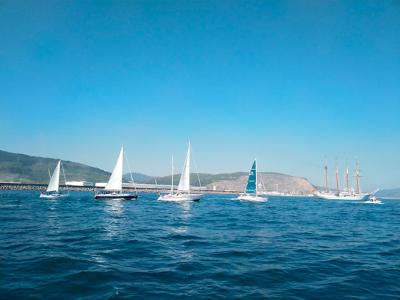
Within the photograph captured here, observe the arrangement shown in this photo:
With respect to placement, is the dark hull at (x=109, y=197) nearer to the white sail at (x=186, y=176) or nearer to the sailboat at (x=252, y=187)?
the white sail at (x=186, y=176)

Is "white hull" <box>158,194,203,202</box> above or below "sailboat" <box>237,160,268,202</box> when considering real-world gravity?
below

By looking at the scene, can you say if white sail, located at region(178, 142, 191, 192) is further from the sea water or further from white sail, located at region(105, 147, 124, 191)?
the sea water

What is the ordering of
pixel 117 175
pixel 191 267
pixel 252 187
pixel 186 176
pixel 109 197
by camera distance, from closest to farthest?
pixel 191 267, pixel 186 176, pixel 109 197, pixel 117 175, pixel 252 187

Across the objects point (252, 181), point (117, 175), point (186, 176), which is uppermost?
point (117, 175)

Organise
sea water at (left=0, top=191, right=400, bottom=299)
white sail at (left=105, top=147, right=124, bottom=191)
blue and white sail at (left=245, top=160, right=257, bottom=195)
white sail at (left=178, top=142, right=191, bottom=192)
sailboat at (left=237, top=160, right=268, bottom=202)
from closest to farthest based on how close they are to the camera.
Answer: sea water at (left=0, top=191, right=400, bottom=299), white sail at (left=178, top=142, right=191, bottom=192), white sail at (left=105, top=147, right=124, bottom=191), blue and white sail at (left=245, top=160, right=257, bottom=195), sailboat at (left=237, top=160, right=268, bottom=202)

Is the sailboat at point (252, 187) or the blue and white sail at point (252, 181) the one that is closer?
the blue and white sail at point (252, 181)

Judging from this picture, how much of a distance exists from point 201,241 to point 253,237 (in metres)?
4.95

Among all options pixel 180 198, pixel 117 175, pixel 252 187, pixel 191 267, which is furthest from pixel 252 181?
pixel 191 267

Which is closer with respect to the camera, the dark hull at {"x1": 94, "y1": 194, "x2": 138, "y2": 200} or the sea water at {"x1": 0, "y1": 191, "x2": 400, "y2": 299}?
the sea water at {"x1": 0, "y1": 191, "x2": 400, "y2": 299}

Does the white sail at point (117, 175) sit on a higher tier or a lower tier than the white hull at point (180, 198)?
higher

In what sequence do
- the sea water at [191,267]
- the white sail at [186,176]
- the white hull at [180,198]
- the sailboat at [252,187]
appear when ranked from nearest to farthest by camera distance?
the sea water at [191,267] < the white sail at [186,176] < the white hull at [180,198] < the sailboat at [252,187]

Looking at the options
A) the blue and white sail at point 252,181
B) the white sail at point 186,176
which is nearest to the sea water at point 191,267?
the white sail at point 186,176

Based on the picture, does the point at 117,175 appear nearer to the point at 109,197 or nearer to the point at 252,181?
the point at 109,197

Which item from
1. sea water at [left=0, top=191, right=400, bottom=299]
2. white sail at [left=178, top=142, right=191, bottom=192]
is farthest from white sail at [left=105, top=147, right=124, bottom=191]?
sea water at [left=0, top=191, right=400, bottom=299]
